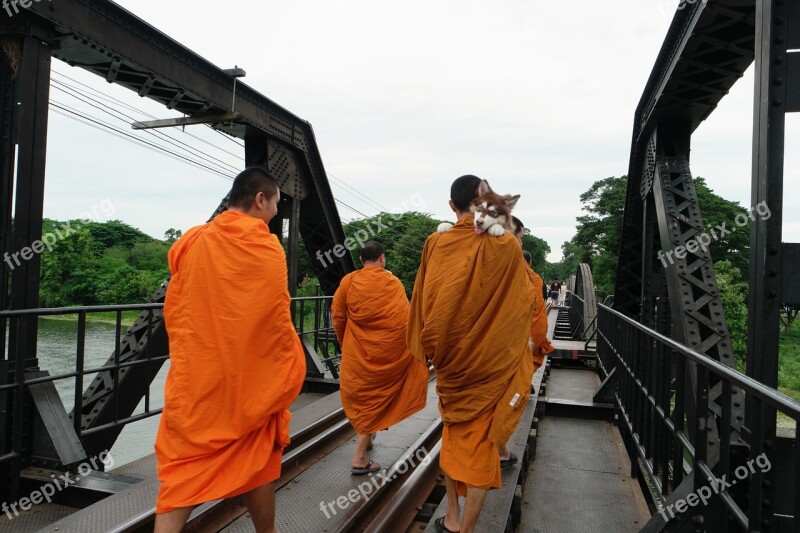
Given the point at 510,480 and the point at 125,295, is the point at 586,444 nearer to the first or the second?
the point at 510,480

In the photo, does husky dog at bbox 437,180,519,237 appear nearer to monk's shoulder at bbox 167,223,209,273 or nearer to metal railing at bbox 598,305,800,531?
metal railing at bbox 598,305,800,531

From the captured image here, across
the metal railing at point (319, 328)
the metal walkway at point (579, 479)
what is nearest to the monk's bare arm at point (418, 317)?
the metal walkway at point (579, 479)

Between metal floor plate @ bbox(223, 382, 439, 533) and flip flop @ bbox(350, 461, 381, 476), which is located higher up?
flip flop @ bbox(350, 461, 381, 476)

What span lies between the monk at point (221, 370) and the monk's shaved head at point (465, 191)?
1.12 metres

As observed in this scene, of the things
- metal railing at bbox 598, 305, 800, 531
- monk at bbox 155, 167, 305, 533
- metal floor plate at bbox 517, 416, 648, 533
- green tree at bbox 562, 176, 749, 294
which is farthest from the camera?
green tree at bbox 562, 176, 749, 294

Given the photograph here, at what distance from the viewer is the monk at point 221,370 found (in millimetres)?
2250

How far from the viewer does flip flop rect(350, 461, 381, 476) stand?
12.8 ft

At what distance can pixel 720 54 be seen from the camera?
4.33m

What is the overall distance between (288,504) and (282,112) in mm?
6262

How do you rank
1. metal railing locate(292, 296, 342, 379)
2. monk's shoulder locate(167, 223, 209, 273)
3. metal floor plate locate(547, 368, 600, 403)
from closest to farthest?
monk's shoulder locate(167, 223, 209, 273), metal floor plate locate(547, 368, 600, 403), metal railing locate(292, 296, 342, 379)

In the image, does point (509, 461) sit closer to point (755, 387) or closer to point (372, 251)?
point (372, 251)

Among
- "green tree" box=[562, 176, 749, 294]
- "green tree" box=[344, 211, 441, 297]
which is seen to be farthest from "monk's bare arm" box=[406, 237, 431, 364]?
"green tree" box=[344, 211, 441, 297]

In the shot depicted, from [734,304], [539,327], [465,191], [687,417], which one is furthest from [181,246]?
[734,304]

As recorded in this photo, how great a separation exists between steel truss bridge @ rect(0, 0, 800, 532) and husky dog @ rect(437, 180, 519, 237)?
3.61ft
